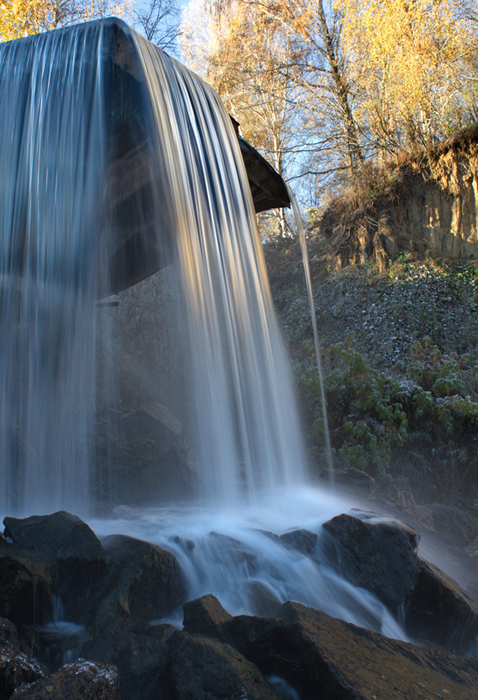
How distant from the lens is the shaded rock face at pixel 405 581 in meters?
2.95

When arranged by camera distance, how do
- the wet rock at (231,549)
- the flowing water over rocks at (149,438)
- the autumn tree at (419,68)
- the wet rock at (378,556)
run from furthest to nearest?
1. the autumn tree at (419,68)
2. the wet rock at (231,549)
3. the wet rock at (378,556)
4. the flowing water over rocks at (149,438)

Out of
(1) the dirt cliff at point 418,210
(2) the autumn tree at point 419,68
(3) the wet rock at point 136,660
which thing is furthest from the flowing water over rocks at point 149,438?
(2) the autumn tree at point 419,68

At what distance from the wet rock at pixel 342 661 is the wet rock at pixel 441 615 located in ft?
1.43

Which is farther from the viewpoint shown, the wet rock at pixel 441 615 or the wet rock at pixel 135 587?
the wet rock at pixel 441 615

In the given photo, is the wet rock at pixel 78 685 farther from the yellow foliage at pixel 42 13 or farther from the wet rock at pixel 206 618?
the yellow foliage at pixel 42 13

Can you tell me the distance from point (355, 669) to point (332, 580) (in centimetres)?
115

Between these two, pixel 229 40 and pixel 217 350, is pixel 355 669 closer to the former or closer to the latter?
pixel 217 350

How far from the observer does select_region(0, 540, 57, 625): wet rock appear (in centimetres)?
239

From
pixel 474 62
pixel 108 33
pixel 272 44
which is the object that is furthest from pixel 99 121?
pixel 272 44

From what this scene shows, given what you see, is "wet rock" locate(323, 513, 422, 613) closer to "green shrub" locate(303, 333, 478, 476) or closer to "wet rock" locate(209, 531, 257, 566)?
"wet rock" locate(209, 531, 257, 566)

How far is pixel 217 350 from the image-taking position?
5.34 meters

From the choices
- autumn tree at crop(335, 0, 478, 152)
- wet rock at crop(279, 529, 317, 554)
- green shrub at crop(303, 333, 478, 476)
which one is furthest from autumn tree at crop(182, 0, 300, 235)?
wet rock at crop(279, 529, 317, 554)

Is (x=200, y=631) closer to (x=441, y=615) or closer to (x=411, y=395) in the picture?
(x=441, y=615)

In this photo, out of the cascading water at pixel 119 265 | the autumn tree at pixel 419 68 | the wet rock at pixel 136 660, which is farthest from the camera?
the autumn tree at pixel 419 68
